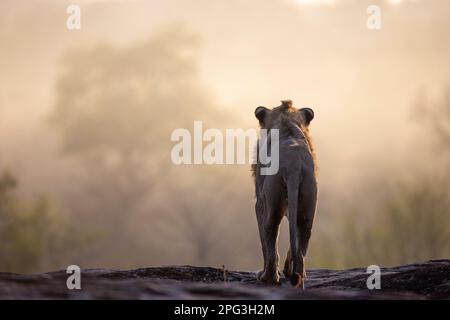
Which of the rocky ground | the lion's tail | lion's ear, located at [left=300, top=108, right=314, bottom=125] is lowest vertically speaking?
the rocky ground

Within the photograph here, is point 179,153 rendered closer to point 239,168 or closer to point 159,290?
point 239,168

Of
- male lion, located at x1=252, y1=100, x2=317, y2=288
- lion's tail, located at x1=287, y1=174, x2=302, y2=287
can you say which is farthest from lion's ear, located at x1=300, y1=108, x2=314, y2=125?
lion's tail, located at x1=287, y1=174, x2=302, y2=287

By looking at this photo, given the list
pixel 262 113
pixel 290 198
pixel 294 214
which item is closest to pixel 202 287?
pixel 294 214

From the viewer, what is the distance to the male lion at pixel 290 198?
33.0 ft

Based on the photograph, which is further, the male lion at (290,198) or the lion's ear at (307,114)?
the lion's ear at (307,114)

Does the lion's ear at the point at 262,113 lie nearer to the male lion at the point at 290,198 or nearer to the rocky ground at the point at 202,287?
the male lion at the point at 290,198

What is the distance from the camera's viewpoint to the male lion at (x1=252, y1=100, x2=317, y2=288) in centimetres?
1005

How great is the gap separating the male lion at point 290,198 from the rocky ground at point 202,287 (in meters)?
0.60

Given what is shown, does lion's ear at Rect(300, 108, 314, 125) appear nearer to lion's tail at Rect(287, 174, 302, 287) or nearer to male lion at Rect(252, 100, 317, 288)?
male lion at Rect(252, 100, 317, 288)

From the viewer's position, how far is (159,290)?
801 centimetres

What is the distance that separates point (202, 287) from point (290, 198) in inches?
81.2

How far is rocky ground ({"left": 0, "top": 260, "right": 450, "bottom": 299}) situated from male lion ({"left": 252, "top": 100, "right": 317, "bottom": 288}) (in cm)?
60

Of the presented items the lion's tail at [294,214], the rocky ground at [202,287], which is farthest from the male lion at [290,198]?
the rocky ground at [202,287]
